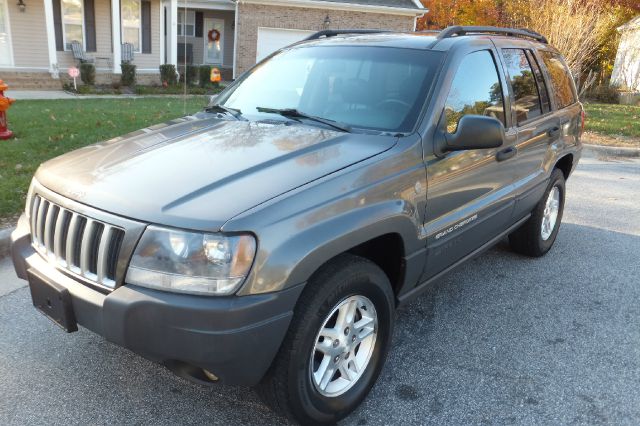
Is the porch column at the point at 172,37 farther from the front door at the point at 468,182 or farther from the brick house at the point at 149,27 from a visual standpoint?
the front door at the point at 468,182

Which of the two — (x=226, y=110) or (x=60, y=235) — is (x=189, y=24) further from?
(x=60, y=235)

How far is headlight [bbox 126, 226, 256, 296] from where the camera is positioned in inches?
83.9

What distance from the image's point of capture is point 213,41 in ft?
80.5

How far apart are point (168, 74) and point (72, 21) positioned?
11.2 feet

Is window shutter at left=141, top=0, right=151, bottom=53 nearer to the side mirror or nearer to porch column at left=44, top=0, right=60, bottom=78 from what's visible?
porch column at left=44, top=0, right=60, bottom=78

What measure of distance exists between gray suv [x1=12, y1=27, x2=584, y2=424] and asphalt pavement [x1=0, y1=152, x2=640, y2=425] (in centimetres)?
41

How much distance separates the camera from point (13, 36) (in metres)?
17.1

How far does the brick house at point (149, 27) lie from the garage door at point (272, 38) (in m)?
0.04

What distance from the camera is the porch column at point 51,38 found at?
16750 millimetres

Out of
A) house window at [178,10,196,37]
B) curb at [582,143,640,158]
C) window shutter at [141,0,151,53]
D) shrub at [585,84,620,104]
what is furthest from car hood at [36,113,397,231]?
house window at [178,10,196,37]

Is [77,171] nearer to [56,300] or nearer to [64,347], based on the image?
[56,300]

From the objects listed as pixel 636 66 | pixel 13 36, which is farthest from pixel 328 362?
pixel 636 66

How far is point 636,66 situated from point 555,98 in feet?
64.7

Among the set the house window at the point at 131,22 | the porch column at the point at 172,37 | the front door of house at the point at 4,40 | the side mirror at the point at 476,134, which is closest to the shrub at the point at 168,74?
the porch column at the point at 172,37
